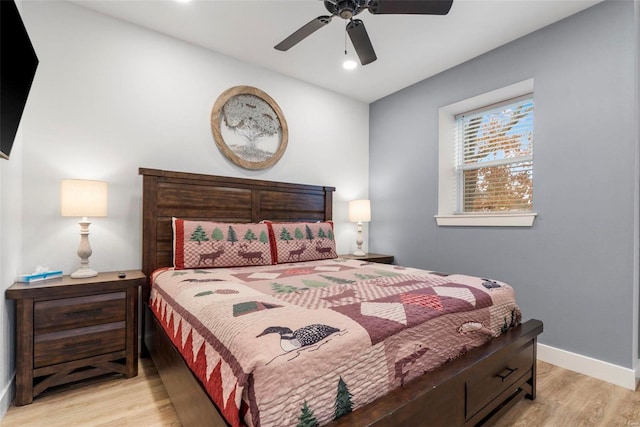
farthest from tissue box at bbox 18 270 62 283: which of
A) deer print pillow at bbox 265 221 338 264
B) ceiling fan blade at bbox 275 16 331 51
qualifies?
ceiling fan blade at bbox 275 16 331 51

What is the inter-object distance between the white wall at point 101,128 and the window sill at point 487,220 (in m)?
1.98

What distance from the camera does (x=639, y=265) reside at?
219cm

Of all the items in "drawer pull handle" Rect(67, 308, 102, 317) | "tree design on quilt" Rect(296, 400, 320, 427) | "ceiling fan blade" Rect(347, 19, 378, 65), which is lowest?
"drawer pull handle" Rect(67, 308, 102, 317)

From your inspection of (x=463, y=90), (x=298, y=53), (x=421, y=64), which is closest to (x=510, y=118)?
(x=463, y=90)

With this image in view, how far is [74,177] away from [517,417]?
336 cm

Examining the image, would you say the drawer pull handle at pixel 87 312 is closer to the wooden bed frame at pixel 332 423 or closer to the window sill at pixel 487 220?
the wooden bed frame at pixel 332 423

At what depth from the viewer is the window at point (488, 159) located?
285cm

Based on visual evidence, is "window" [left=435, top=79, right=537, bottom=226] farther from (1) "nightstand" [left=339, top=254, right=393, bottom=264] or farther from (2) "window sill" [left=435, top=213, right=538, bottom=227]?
(1) "nightstand" [left=339, top=254, right=393, bottom=264]

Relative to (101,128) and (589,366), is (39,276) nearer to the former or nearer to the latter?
(101,128)

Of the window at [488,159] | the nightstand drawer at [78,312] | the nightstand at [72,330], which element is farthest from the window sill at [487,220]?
the nightstand drawer at [78,312]

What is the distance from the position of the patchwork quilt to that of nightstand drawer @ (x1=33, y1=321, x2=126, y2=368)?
16.9 inches

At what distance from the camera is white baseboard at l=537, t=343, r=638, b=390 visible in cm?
210

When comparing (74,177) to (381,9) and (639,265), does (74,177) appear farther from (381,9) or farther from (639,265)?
(639,265)

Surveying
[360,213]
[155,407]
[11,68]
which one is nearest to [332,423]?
[155,407]
